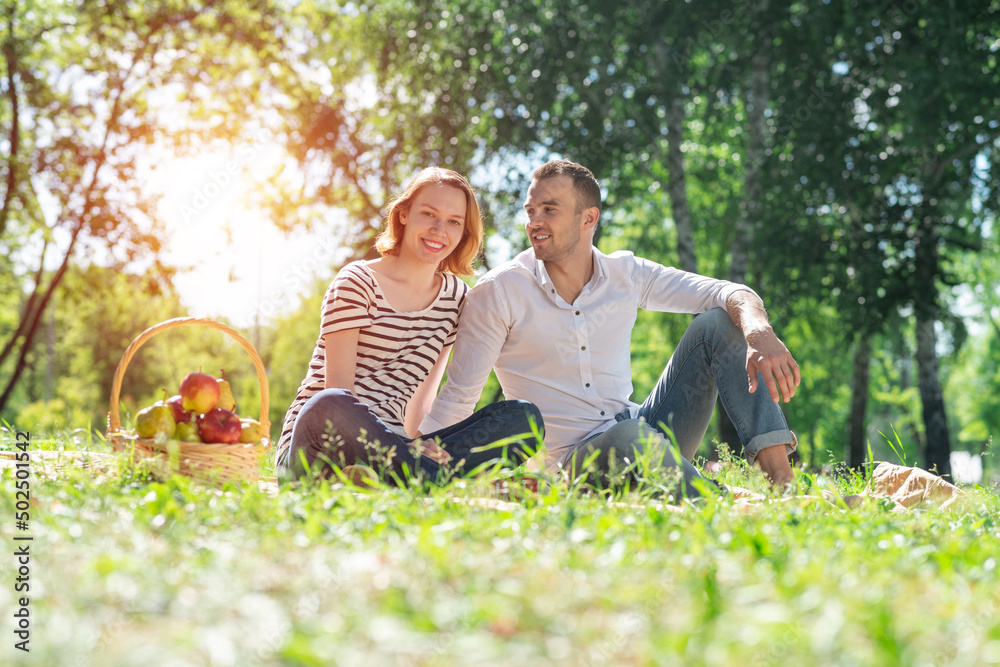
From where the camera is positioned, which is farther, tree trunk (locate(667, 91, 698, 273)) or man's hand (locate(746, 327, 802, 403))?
tree trunk (locate(667, 91, 698, 273))

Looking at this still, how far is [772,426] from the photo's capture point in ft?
12.8

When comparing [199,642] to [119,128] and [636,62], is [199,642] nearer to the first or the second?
[636,62]

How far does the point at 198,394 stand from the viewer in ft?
12.0

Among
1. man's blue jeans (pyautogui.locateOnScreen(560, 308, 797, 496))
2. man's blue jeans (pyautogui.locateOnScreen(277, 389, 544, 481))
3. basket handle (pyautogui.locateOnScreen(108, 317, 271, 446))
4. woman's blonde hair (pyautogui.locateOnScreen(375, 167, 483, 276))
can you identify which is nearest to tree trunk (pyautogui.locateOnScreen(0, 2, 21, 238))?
basket handle (pyautogui.locateOnScreen(108, 317, 271, 446))

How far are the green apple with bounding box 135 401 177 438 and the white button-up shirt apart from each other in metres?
1.34

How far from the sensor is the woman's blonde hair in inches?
173

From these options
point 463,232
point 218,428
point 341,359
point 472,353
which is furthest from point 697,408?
point 218,428

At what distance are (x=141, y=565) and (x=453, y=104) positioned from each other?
1081 cm

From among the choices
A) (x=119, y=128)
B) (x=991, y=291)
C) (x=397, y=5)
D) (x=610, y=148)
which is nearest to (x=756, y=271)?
(x=610, y=148)

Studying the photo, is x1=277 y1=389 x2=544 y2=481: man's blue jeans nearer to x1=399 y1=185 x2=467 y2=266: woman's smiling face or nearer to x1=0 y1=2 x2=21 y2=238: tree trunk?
x1=399 y1=185 x2=467 y2=266: woman's smiling face

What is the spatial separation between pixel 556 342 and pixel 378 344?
100cm

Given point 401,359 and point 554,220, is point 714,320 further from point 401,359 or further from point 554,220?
point 401,359

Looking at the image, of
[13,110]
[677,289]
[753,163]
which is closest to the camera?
[677,289]

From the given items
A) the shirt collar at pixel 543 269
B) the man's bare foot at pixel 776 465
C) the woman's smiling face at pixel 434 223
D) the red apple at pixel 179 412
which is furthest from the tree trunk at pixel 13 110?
the man's bare foot at pixel 776 465
